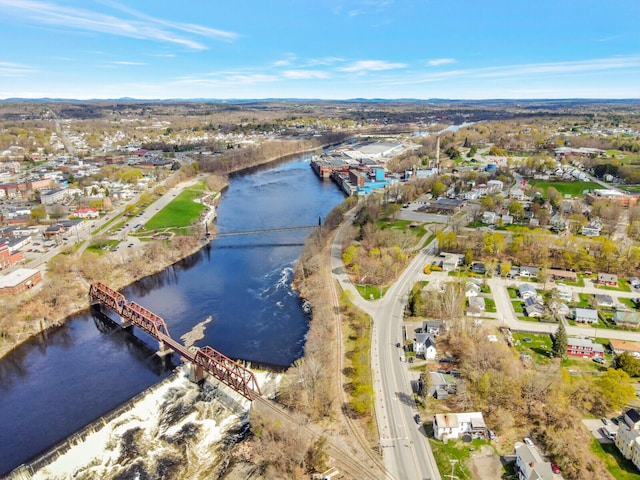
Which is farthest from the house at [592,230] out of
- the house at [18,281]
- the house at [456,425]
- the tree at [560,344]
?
the house at [18,281]

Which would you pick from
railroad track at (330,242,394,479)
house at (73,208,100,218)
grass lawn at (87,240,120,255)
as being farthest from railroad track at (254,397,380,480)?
house at (73,208,100,218)

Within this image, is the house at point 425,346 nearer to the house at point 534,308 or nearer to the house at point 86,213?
the house at point 534,308

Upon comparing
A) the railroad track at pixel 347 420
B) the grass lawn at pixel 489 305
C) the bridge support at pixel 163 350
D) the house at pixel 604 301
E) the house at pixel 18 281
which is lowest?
the bridge support at pixel 163 350

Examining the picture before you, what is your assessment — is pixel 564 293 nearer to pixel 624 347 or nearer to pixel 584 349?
pixel 624 347

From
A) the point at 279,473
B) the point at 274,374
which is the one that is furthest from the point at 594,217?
the point at 279,473

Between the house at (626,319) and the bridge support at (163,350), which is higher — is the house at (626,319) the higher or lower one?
the higher one

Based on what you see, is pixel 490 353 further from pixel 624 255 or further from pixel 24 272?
pixel 24 272

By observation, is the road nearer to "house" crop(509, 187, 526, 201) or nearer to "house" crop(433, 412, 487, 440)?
"house" crop(433, 412, 487, 440)
